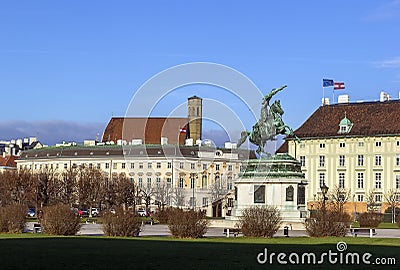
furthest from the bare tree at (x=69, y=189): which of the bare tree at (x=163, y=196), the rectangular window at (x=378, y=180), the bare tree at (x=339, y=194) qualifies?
the rectangular window at (x=378, y=180)

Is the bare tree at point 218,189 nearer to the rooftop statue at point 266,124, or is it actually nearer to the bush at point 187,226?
the rooftop statue at point 266,124

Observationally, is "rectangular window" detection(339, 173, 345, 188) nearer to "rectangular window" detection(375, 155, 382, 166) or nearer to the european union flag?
"rectangular window" detection(375, 155, 382, 166)

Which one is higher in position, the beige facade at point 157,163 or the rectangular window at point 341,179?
the beige facade at point 157,163

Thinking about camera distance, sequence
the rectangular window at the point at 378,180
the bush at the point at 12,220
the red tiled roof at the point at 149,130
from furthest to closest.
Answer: the red tiled roof at the point at 149,130 < the rectangular window at the point at 378,180 < the bush at the point at 12,220

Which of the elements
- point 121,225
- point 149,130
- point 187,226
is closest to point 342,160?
point 149,130

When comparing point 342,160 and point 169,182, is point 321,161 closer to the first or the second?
point 342,160

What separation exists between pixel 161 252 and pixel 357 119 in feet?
297

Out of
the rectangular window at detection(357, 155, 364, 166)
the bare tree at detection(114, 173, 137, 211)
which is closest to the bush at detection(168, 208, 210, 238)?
the bare tree at detection(114, 173, 137, 211)

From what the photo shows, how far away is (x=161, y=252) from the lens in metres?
29.3

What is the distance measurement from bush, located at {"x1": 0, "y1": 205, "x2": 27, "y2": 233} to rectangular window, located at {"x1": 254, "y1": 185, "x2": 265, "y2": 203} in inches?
608

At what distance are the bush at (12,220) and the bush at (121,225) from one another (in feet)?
17.3

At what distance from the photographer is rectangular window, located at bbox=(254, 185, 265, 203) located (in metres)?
53.2

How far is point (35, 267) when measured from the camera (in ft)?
75.0

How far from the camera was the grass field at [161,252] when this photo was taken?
24258 millimetres
